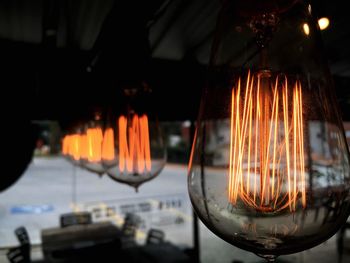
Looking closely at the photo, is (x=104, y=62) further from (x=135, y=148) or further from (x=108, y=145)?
(x=135, y=148)

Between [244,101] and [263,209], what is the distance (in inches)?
6.6

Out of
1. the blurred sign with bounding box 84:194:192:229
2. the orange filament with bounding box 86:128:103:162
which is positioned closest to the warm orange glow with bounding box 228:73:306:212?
the orange filament with bounding box 86:128:103:162

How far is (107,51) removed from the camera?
1.76 metres

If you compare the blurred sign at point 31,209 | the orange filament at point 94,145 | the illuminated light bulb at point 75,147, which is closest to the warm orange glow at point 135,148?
the orange filament at point 94,145

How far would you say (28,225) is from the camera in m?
9.01

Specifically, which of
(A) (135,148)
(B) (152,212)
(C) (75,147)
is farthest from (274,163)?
(B) (152,212)

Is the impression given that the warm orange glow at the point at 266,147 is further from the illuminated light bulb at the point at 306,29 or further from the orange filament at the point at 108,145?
the orange filament at the point at 108,145

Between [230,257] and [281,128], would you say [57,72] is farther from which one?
[230,257]

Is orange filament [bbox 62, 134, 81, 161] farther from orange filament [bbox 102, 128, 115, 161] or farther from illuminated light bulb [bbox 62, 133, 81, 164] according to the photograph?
orange filament [bbox 102, 128, 115, 161]

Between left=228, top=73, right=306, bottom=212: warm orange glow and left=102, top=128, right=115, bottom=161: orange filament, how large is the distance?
90 cm

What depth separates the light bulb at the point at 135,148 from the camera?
125 cm

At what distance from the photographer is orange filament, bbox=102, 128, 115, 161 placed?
53.8 inches

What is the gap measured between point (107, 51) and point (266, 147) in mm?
1426

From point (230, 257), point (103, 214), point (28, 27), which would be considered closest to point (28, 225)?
point (103, 214)
